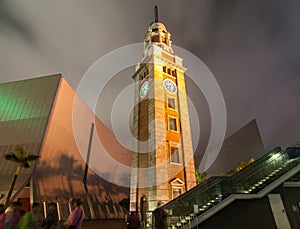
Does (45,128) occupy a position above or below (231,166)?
below

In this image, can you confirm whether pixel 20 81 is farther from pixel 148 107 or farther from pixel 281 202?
pixel 281 202

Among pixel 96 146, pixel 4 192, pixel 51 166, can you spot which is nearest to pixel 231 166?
pixel 96 146

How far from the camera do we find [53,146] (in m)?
25.5

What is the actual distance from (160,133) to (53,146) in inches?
544

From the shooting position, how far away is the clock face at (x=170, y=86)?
94.7 feet

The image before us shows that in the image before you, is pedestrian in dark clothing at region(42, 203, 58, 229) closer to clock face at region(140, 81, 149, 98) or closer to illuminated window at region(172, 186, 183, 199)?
Result: illuminated window at region(172, 186, 183, 199)

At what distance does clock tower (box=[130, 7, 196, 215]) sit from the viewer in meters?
22.9

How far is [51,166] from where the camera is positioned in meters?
24.3

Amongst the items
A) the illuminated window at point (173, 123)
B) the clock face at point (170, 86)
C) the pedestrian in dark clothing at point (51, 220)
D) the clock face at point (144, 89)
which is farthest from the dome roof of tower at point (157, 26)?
the pedestrian in dark clothing at point (51, 220)

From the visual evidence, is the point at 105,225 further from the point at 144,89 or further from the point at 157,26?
the point at 157,26

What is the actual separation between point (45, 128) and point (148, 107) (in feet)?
43.7

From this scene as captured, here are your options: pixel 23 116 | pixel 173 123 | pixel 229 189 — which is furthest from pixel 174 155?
pixel 23 116

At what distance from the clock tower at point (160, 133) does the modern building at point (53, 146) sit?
892 centimetres

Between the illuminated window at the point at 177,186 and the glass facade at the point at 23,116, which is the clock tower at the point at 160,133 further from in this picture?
the glass facade at the point at 23,116
